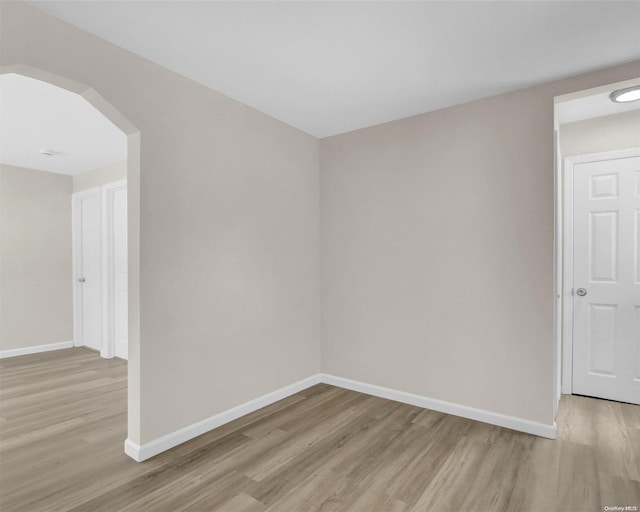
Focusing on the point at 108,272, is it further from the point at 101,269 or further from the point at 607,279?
the point at 607,279

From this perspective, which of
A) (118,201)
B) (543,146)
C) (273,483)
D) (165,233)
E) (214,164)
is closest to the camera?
(273,483)

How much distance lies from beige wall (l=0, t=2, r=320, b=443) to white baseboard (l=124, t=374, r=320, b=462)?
49 millimetres

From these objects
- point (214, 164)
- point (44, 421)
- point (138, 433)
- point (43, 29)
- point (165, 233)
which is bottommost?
point (44, 421)

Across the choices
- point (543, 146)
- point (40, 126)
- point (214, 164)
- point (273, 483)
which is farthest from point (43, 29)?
point (543, 146)

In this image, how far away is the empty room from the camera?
1966 mm

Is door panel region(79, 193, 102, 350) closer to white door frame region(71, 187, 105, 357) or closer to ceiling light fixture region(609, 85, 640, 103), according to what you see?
white door frame region(71, 187, 105, 357)

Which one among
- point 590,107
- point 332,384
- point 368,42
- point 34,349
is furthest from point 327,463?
point 34,349

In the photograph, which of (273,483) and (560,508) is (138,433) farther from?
(560,508)

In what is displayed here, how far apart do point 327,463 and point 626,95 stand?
3.19 meters

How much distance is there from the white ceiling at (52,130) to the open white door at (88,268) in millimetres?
524

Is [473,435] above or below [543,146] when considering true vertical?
below

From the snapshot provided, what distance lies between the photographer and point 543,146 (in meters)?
2.58

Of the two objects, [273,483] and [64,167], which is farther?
[64,167]

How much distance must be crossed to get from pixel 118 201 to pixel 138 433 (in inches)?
141
